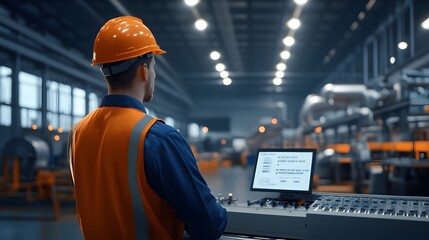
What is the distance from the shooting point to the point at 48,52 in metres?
9.57

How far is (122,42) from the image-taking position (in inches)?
52.3

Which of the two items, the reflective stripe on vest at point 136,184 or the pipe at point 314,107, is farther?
the pipe at point 314,107

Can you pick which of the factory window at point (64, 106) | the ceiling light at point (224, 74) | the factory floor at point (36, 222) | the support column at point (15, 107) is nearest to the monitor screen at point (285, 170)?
the factory floor at point (36, 222)

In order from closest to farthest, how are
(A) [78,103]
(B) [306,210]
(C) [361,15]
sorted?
1. (B) [306,210]
2. (C) [361,15]
3. (A) [78,103]

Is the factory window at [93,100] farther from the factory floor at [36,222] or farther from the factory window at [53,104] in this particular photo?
the factory floor at [36,222]

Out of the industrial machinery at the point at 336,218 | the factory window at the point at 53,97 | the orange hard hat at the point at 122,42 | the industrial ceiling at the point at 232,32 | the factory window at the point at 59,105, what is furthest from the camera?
the factory window at the point at 59,105

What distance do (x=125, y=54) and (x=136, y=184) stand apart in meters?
0.42

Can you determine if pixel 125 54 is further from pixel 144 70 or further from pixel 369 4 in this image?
pixel 369 4

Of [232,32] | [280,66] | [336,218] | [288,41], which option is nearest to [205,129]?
[280,66]

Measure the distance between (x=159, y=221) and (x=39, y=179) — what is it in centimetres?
865

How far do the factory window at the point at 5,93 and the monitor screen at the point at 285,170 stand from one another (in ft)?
27.7

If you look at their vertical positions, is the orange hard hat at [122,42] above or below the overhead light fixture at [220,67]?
below

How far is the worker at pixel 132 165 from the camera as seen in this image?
1.20 metres

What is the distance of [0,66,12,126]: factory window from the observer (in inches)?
355
